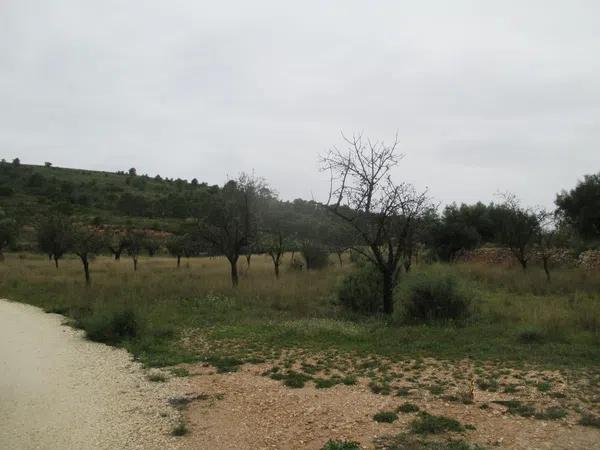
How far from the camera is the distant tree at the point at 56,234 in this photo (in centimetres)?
2894

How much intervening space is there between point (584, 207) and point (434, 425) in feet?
80.1

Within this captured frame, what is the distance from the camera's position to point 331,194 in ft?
49.5

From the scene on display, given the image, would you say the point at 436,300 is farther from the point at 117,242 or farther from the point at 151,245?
the point at 117,242

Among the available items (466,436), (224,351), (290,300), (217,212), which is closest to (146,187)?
(217,212)

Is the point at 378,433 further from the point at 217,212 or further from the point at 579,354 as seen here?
the point at 217,212

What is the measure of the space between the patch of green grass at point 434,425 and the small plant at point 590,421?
1.41 m

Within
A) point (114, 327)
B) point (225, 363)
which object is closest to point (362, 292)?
point (225, 363)

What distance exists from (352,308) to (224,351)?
6280 millimetres

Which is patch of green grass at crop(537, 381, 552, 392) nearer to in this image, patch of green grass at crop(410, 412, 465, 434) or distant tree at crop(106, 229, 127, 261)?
patch of green grass at crop(410, 412, 465, 434)

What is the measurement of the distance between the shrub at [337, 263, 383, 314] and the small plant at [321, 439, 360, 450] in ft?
32.8

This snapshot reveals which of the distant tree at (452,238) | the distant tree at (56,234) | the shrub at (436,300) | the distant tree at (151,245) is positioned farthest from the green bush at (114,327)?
the distant tree at (151,245)

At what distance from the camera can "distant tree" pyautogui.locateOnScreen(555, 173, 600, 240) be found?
25.2 metres

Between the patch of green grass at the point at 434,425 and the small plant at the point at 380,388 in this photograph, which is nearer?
the patch of green grass at the point at 434,425

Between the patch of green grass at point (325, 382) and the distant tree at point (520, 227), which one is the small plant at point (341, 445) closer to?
the patch of green grass at point (325, 382)
